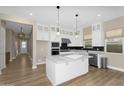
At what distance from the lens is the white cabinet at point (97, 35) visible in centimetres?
585

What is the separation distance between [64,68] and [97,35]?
3765 mm

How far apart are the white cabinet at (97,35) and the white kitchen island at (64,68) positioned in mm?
2246

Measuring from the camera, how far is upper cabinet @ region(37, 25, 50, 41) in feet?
20.7

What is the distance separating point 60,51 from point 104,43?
2.89 meters

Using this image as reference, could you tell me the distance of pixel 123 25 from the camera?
4.76 meters

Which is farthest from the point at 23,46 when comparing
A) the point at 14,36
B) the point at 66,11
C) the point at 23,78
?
the point at 66,11

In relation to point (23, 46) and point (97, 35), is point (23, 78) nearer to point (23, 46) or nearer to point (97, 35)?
point (97, 35)

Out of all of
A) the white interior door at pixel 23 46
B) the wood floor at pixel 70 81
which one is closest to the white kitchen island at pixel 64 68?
the wood floor at pixel 70 81
